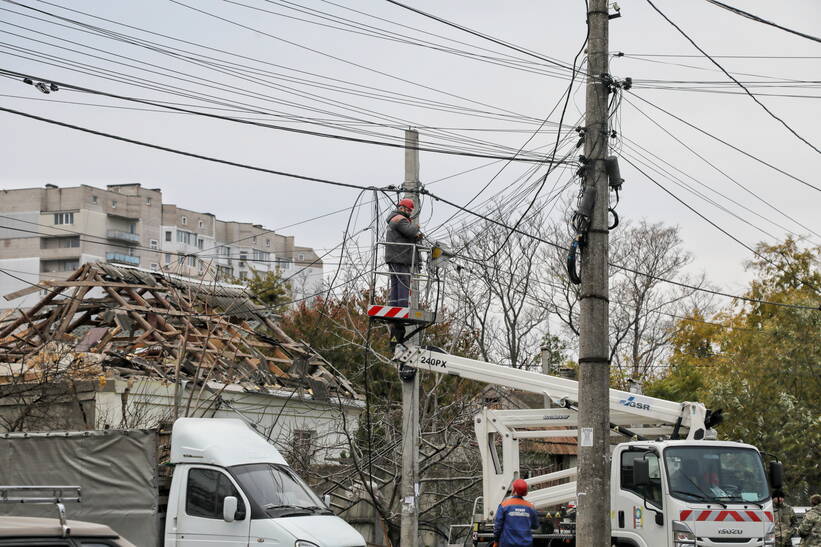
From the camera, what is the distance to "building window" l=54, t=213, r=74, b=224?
81.7 meters

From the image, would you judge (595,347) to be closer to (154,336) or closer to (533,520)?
(533,520)

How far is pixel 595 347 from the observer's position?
1182 centimetres

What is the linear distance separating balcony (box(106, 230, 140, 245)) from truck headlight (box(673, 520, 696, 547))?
76.0 m

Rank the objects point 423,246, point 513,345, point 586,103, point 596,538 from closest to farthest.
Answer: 1. point 596,538
2. point 586,103
3. point 423,246
4. point 513,345

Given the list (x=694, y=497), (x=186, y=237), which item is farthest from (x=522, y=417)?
(x=186, y=237)

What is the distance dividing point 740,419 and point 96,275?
16.8 m

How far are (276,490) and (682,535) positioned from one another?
17.4 feet

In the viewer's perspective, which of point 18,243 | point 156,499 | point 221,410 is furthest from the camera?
point 18,243

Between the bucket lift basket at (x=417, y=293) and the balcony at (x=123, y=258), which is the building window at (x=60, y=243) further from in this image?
the bucket lift basket at (x=417, y=293)

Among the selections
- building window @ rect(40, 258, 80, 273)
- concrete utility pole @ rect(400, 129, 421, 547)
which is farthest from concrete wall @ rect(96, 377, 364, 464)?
building window @ rect(40, 258, 80, 273)

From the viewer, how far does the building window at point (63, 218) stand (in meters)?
81.7

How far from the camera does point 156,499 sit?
13477 mm

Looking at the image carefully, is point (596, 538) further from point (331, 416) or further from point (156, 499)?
point (331, 416)

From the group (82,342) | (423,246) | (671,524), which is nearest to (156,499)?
(423,246)
